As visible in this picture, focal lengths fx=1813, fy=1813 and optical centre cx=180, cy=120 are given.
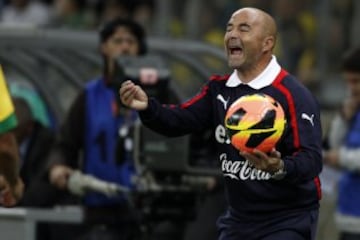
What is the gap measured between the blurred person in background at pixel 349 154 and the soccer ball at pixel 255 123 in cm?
294

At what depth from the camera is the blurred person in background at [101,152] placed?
419 inches

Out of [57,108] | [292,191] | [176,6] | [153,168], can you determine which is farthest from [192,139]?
[176,6]

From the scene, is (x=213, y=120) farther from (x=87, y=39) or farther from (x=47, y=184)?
(x=87, y=39)

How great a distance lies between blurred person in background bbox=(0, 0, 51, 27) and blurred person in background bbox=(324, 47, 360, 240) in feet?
26.0

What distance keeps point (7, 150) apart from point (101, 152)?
2276 millimetres

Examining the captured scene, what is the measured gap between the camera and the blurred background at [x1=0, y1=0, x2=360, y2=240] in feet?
40.1

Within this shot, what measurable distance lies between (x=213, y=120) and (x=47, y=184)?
8.61 feet

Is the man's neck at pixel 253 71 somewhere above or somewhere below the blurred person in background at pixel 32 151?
above

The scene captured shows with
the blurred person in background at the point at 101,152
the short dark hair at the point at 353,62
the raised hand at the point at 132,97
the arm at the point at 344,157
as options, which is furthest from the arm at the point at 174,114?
the short dark hair at the point at 353,62

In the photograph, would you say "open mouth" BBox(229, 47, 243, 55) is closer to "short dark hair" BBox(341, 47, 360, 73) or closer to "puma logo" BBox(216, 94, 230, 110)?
"puma logo" BBox(216, 94, 230, 110)

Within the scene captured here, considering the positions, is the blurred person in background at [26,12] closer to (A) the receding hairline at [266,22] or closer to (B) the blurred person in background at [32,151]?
(B) the blurred person in background at [32,151]

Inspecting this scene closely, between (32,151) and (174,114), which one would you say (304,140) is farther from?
(32,151)

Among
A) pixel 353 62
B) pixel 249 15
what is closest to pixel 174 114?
pixel 249 15

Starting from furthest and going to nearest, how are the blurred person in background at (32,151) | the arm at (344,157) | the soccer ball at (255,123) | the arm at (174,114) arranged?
the blurred person in background at (32,151), the arm at (344,157), the arm at (174,114), the soccer ball at (255,123)
